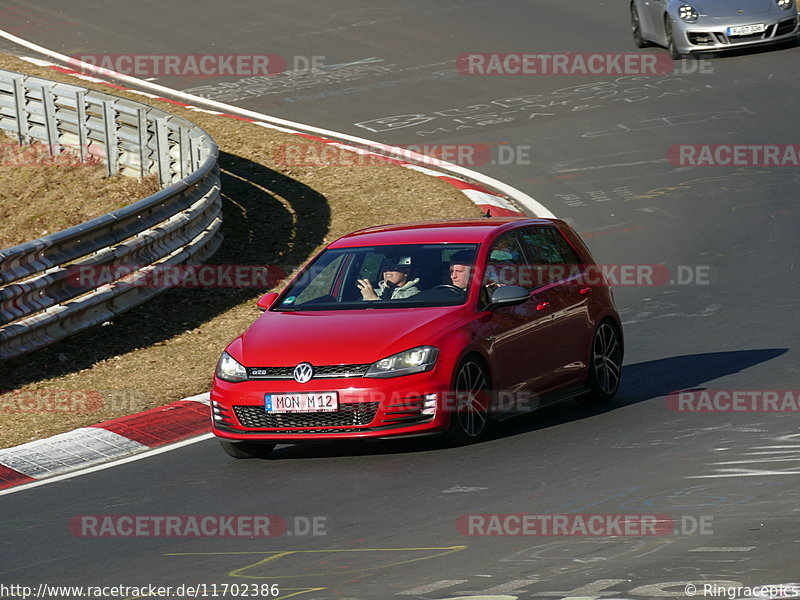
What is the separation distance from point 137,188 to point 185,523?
12665 mm

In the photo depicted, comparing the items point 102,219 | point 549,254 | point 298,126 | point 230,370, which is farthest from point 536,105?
point 230,370

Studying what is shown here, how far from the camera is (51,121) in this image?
22.7 metres

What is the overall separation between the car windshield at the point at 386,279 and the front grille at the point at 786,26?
15.8 meters

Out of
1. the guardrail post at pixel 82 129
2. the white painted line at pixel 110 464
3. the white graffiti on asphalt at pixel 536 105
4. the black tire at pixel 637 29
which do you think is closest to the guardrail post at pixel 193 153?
the guardrail post at pixel 82 129

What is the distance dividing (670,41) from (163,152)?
989 centimetres

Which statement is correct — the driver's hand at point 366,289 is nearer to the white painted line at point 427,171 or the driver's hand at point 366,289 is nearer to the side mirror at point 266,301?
the side mirror at point 266,301

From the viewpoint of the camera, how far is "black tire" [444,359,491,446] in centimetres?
1005

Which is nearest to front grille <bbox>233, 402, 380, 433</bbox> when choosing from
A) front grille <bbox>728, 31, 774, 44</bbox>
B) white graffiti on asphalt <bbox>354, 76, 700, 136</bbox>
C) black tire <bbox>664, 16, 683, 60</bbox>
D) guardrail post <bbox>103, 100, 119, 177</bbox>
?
guardrail post <bbox>103, 100, 119, 177</bbox>

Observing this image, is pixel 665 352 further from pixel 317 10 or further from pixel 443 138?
pixel 317 10

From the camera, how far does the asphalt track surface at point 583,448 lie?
7.40 m

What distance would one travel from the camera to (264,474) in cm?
991

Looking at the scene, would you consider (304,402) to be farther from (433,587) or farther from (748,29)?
(748,29)

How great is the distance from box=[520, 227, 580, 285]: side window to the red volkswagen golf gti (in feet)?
0.04

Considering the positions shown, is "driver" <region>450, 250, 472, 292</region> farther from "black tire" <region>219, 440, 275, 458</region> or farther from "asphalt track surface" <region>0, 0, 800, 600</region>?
"black tire" <region>219, 440, 275, 458</region>
